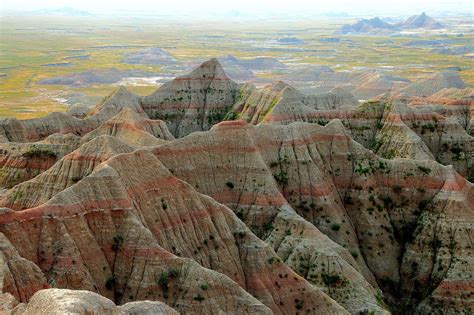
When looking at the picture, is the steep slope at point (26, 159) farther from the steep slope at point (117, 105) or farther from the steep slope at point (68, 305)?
the steep slope at point (68, 305)

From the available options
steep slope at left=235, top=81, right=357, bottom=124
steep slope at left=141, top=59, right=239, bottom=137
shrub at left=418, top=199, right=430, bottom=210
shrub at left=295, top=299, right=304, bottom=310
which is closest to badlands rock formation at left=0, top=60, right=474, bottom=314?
shrub at left=295, top=299, right=304, bottom=310

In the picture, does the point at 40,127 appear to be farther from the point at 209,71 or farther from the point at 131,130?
the point at 209,71

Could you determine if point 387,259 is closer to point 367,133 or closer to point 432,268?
point 432,268

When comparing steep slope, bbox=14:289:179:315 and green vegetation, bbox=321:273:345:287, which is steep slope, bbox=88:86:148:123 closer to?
green vegetation, bbox=321:273:345:287

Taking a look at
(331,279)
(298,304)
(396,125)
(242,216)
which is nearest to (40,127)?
(242,216)

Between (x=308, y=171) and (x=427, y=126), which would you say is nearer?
(x=308, y=171)

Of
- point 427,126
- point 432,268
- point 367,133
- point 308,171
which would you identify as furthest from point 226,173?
point 427,126

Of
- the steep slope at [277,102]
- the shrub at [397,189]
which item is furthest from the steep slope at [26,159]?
the shrub at [397,189]
